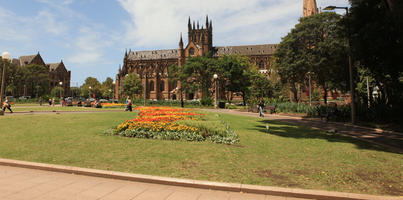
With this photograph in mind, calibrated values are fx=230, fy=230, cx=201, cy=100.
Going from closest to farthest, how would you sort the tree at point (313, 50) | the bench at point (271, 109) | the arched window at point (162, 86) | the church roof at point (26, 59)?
the tree at point (313, 50) < the bench at point (271, 109) < the arched window at point (162, 86) < the church roof at point (26, 59)

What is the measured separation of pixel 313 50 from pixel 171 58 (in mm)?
73205

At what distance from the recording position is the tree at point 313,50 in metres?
27.6

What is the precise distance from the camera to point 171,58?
96562 millimetres

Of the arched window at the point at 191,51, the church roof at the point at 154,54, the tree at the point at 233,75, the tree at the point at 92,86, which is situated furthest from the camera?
the tree at the point at 92,86

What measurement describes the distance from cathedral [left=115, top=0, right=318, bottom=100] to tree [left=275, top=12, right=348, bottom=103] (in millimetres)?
54009

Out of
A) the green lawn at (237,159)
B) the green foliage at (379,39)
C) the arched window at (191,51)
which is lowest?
the green lawn at (237,159)

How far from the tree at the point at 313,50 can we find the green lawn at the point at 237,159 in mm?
21995

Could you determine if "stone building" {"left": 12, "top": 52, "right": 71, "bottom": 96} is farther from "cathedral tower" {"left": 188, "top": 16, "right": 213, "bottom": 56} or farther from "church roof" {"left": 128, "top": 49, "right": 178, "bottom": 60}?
"cathedral tower" {"left": 188, "top": 16, "right": 213, "bottom": 56}

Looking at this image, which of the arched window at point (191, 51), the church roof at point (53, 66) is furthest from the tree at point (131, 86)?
the church roof at point (53, 66)

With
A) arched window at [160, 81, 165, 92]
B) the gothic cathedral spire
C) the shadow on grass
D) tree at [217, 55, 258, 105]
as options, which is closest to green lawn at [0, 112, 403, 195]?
the shadow on grass

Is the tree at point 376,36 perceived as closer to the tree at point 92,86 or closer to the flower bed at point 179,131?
the flower bed at point 179,131

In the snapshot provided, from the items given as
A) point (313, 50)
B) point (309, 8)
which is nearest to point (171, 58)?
point (309, 8)

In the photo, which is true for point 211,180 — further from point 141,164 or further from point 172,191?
point 141,164

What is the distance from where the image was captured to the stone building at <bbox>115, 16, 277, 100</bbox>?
3433 inches
